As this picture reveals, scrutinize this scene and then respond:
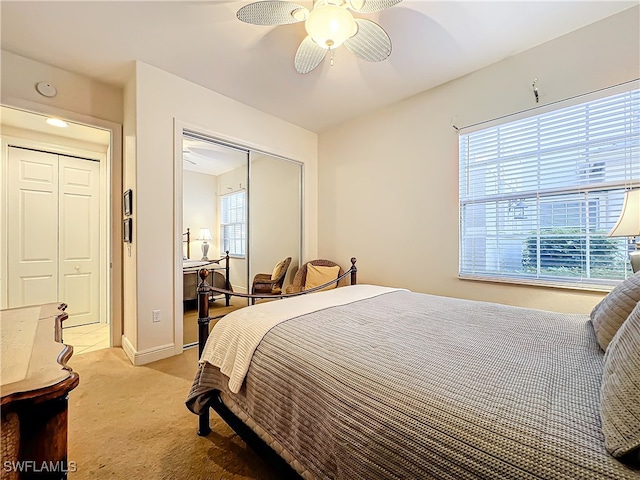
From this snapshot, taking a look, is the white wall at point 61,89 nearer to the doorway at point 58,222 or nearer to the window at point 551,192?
the doorway at point 58,222

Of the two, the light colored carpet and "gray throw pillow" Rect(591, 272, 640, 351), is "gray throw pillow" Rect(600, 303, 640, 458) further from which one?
the light colored carpet

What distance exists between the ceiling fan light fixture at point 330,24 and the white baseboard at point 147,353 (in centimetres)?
293

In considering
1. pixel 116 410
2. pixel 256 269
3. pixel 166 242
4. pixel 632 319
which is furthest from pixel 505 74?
pixel 116 410

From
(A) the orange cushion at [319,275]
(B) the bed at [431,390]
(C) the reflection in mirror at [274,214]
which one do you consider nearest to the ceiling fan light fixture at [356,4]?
→ (B) the bed at [431,390]

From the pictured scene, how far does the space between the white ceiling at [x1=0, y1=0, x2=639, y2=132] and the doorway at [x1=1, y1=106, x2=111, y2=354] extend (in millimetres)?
1119

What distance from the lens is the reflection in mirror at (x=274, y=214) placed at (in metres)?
3.66

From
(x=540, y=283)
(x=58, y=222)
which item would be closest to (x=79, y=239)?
(x=58, y=222)

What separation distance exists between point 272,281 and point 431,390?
310 cm

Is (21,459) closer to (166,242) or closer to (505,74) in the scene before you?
(166,242)

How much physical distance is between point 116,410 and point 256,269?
79.4 inches

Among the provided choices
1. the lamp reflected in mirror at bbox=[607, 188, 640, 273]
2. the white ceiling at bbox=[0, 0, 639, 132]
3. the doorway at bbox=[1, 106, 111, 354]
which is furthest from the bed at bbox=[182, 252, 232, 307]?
the lamp reflected in mirror at bbox=[607, 188, 640, 273]

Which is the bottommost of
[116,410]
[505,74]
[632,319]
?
[116,410]

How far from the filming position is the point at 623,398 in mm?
622

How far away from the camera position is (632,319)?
0.85 metres
